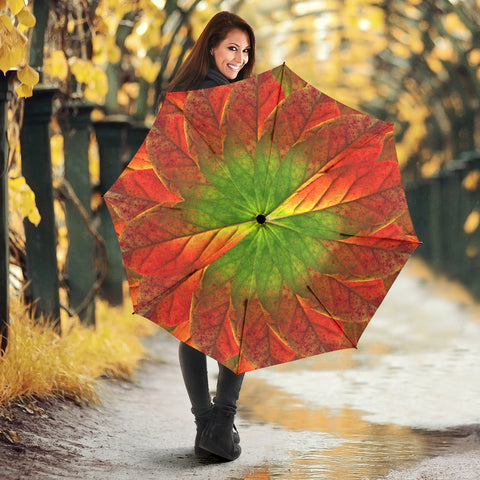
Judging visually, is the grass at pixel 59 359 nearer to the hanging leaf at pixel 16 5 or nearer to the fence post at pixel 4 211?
the fence post at pixel 4 211

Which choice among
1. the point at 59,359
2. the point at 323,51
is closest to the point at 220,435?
the point at 59,359

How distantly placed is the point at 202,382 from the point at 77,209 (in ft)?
10.5

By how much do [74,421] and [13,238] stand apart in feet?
4.97

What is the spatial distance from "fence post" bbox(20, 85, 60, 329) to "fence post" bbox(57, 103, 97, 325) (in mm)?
1194

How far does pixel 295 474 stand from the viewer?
4.06 metres

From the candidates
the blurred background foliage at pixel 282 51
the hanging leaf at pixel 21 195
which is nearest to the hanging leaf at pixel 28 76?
the blurred background foliage at pixel 282 51

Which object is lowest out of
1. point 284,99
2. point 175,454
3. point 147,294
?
point 175,454

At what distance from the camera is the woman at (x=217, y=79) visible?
4.04m

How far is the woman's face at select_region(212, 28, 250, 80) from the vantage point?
4.04 metres

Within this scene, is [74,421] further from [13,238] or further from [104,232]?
[104,232]

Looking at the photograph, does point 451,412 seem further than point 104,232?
No

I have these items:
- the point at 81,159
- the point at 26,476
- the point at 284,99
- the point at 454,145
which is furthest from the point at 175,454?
the point at 454,145

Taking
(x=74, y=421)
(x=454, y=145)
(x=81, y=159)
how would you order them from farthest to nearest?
1. (x=454, y=145)
2. (x=81, y=159)
3. (x=74, y=421)

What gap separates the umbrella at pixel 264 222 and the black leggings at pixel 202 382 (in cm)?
36
